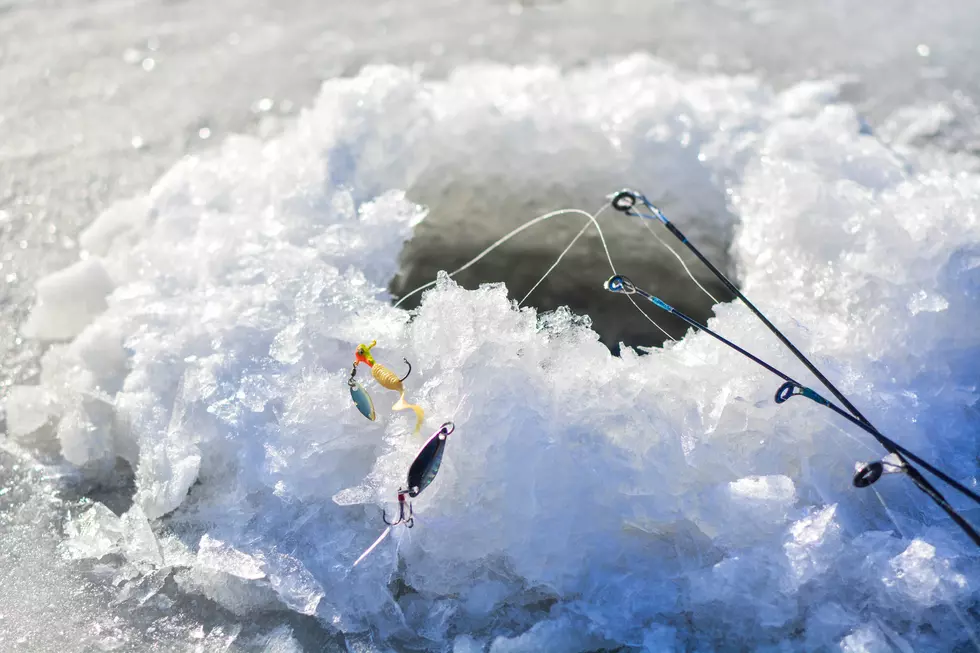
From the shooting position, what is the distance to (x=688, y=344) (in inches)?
109

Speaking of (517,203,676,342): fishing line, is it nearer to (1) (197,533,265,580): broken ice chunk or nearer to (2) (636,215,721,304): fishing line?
(2) (636,215,721,304): fishing line

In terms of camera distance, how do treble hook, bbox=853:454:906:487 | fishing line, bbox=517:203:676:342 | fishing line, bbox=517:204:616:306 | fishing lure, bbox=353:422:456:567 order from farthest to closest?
1. fishing line, bbox=517:204:616:306
2. fishing line, bbox=517:203:676:342
3. fishing lure, bbox=353:422:456:567
4. treble hook, bbox=853:454:906:487

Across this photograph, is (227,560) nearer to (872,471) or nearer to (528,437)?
(528,437)

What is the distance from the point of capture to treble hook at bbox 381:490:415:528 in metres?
2.29

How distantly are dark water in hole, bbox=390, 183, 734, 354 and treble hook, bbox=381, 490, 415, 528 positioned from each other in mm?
1021

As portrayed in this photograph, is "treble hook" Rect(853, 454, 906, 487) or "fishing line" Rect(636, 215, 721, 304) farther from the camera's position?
"fishing line" Rect(636, 215, 721, 304)

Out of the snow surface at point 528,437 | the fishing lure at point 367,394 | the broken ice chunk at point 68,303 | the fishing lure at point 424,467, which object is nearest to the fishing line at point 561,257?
the snow surface at point 528,437

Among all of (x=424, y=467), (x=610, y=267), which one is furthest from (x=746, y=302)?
(x=424, y=467)

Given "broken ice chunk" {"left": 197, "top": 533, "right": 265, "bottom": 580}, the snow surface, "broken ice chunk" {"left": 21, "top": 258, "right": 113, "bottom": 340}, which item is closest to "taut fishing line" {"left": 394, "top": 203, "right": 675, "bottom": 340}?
the snow surface

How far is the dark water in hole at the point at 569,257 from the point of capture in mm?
3201

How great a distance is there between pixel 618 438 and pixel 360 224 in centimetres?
157

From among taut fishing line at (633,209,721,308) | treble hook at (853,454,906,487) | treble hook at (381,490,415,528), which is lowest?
treble hook at (381,490,415,528)

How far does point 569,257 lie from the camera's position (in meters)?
3.43

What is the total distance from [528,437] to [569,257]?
1.19 m
